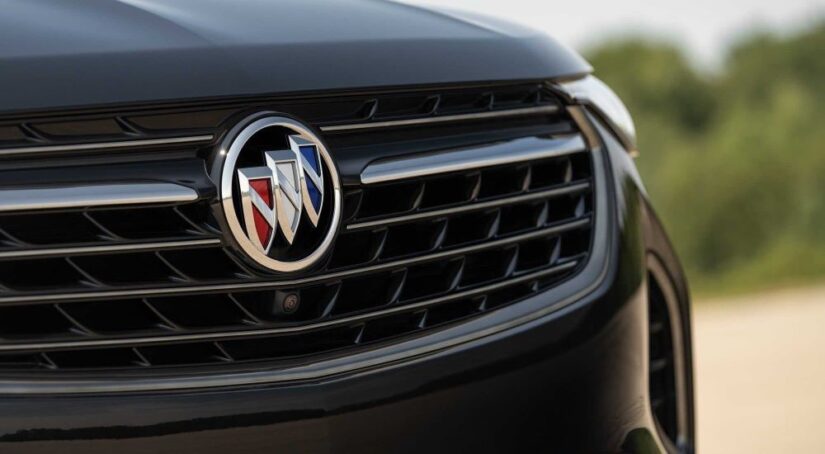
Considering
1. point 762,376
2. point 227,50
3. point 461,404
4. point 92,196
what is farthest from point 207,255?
point 762,376

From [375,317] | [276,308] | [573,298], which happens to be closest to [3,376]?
[276,308]

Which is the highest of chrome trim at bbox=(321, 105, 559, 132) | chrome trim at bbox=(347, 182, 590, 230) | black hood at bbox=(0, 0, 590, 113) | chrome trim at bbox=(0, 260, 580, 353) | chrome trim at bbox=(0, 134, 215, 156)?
black hood at bbox=(0, 0, 590, 113)

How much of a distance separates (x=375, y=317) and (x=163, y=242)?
0.36 meters

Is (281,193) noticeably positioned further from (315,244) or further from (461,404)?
(461,404)

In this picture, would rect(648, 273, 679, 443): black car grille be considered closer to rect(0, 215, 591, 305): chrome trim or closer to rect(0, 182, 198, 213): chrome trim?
rect(0, 215, 591, 305): chrome trim

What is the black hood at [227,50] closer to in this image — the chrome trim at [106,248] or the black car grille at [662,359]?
the chrome trim at [106,248]

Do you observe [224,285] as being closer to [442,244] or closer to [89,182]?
[89,182]

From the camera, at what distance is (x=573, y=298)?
227 cm

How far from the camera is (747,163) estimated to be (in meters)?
26.1

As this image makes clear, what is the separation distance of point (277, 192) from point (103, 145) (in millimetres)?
239

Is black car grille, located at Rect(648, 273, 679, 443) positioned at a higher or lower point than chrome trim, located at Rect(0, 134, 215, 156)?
lower

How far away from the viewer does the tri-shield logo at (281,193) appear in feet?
5.92

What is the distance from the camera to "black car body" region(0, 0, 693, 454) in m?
1.74

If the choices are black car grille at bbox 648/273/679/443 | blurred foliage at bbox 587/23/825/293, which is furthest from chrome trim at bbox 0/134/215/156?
blurred foliage at bbox 587/23/825/293
